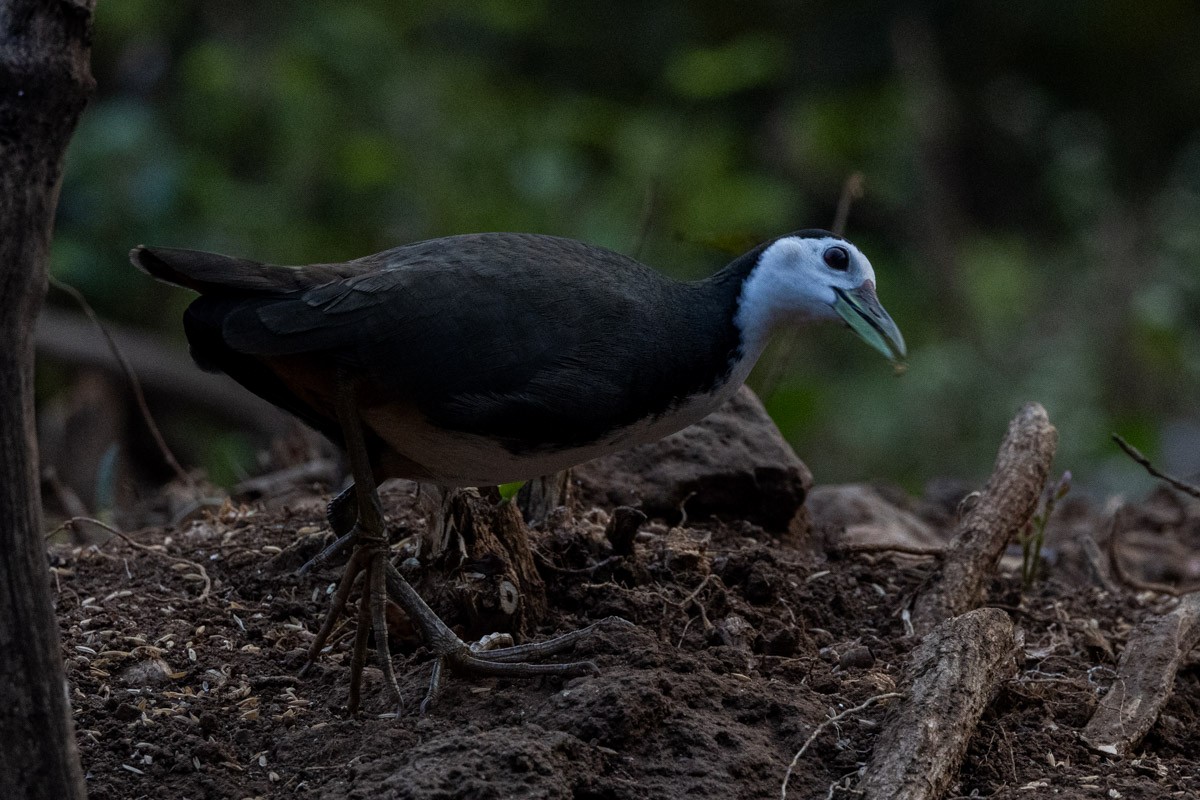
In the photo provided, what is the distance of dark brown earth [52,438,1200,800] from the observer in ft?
9.88

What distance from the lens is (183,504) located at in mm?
5441

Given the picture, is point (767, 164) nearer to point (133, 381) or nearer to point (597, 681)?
point (133, 381)

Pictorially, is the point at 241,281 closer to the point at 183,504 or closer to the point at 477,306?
the point at 477,306

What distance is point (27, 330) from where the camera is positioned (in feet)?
8.00

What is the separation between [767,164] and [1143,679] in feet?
26.6

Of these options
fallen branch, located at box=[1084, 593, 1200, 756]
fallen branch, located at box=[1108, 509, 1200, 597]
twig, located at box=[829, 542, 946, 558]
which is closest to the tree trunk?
fallen branch, located at box=[1084, 593, 1200, 756]

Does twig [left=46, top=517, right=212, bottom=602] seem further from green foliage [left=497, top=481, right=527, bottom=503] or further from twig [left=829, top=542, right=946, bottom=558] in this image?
twig [left=829, top=542, right=946, bottom=558]

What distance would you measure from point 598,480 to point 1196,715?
183 cm

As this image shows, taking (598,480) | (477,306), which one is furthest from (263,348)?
(598,480)

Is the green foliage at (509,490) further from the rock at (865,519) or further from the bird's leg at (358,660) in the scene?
the rock at (865,519)

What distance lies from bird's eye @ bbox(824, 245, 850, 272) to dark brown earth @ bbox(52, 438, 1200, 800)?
87cm

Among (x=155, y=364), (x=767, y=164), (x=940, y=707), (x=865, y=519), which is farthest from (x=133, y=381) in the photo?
(x=767, y=164)

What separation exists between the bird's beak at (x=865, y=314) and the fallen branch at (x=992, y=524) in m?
0.77

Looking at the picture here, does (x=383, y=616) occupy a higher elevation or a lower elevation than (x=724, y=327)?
lower
